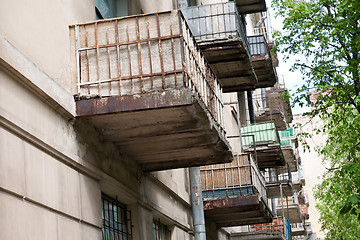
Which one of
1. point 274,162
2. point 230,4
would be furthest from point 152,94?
point 274,162

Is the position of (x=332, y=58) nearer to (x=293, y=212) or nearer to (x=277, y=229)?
(x=277, y=229)

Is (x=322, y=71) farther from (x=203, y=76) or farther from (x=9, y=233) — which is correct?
(x=9, y=233)

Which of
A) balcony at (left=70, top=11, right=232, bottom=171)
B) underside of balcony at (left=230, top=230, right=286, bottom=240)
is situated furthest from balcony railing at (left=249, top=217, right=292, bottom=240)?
balcony at (left=70, top=11, right=232, bottom=171)

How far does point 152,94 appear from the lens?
30.9 feet

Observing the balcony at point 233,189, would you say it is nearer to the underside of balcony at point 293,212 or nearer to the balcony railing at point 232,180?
the balcony railing at point 232,180

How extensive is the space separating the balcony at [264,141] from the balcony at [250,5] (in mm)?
5052

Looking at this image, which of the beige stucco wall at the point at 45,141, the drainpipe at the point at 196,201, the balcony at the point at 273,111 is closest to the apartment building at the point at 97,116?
the beige stucco wall at the point at 45,141

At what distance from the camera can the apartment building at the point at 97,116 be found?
771cm

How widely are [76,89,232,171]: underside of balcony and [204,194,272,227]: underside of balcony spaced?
4.82 m

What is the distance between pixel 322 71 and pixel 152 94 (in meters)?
11.4

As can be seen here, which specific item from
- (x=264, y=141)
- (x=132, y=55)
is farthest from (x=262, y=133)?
(x=132, y=55)

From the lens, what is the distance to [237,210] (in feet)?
58.4

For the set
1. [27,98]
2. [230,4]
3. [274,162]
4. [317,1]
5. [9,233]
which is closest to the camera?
[9,233]

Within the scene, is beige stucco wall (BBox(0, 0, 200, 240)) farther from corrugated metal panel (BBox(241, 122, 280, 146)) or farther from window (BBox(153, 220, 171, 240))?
corrugated metal panel (BBox(241, 122, 280, 146))
